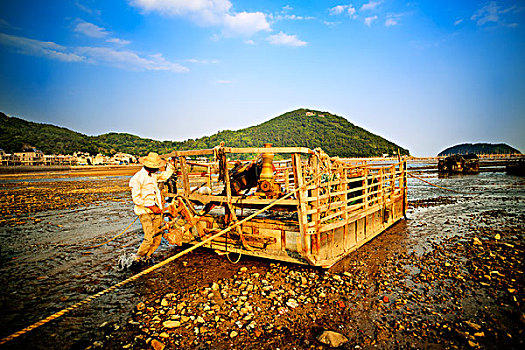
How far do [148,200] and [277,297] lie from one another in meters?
4.56

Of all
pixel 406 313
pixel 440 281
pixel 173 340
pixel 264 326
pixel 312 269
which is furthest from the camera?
pixel 312 269

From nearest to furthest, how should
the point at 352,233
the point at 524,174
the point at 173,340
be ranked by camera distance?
the point at 173,340
the point at 352,233
the point at 524,174

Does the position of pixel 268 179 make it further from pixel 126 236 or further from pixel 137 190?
pixel 126 236

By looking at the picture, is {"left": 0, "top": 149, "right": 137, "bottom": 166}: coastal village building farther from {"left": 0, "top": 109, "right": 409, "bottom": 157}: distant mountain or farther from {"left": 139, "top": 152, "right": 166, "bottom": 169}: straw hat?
{"left": 139, "top": 152, "right": 166, "bottom": 169}: straw hat

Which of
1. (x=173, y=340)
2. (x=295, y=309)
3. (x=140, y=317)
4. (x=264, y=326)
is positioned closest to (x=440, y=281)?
(x=295, y=309)

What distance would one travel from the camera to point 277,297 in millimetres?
5691

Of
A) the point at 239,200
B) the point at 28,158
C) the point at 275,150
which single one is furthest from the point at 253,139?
the point at 275,150

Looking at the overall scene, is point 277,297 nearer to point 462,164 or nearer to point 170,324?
point 170,324

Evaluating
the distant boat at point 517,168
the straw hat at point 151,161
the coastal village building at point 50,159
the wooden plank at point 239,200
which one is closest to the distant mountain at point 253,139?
the coastal village building at point 50,159

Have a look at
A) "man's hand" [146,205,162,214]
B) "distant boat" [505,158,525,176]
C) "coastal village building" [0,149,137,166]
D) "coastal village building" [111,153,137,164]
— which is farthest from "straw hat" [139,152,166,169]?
"coastal village building" [111,153,137,164]

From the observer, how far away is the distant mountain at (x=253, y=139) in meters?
130

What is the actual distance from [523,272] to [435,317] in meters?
3.93

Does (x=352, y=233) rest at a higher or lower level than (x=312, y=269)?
higher

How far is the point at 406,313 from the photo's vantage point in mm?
5133
